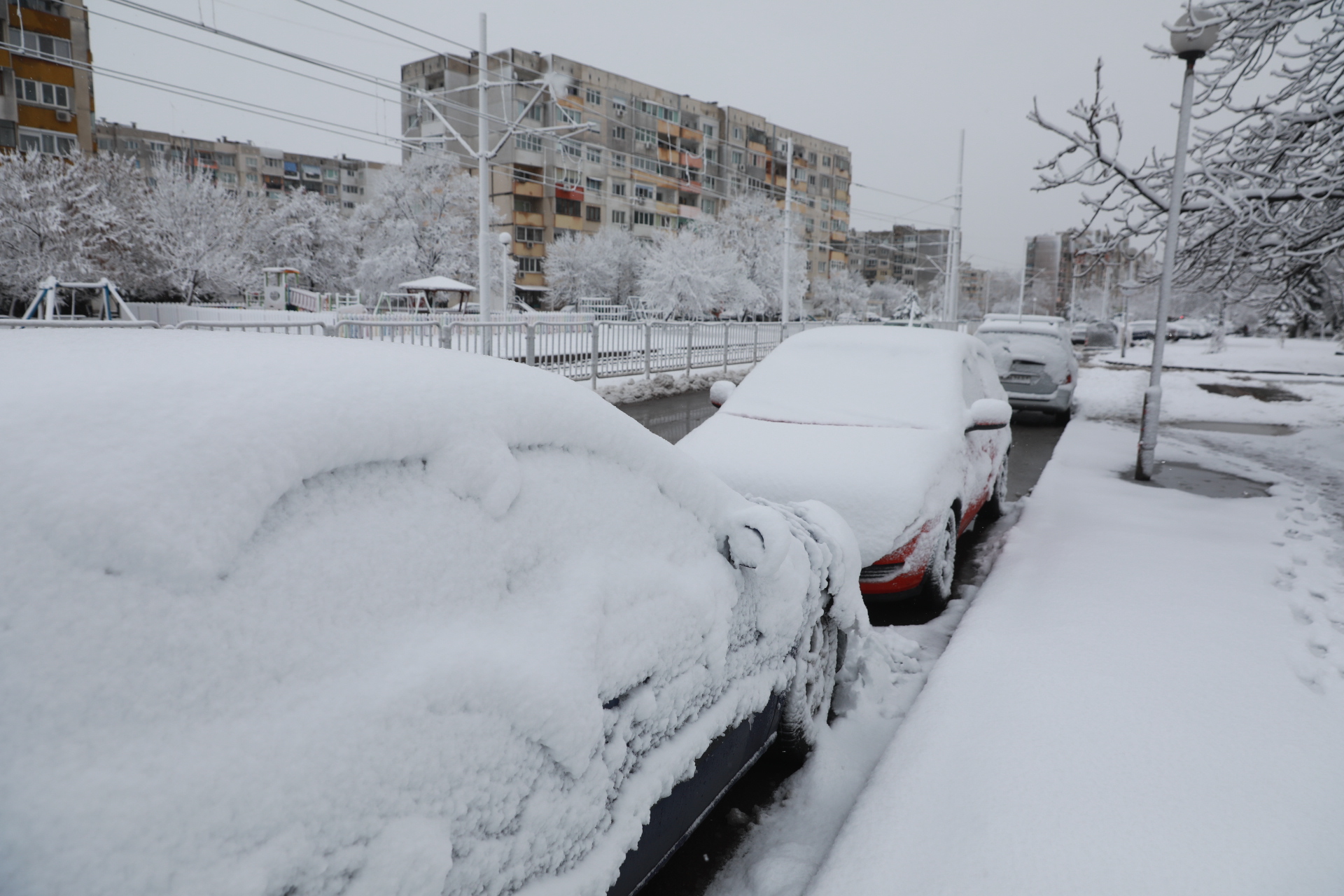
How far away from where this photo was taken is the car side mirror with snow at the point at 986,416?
218 inches

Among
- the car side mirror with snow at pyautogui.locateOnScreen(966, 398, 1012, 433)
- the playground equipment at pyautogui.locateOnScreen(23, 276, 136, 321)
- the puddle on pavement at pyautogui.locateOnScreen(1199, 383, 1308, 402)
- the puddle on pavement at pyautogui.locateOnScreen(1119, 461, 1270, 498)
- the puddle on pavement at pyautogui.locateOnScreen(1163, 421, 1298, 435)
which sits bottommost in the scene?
the puddle on pavement at pyautogui.locateOnScreen(1119, 461, 1270, 498)

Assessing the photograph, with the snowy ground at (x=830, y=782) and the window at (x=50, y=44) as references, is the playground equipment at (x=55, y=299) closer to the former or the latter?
the snowy ground at (x=830, y=782)

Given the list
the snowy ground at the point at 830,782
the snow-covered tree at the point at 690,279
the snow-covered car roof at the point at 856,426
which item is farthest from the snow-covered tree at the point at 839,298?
the snowy ground at the point at 830,782

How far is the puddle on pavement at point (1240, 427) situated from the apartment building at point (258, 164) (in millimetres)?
97749

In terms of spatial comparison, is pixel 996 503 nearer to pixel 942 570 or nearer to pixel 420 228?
pixel 942 570

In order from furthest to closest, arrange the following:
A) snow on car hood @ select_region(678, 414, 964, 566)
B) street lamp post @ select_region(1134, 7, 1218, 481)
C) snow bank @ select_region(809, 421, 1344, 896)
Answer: street lamp post @ select_region(1134, 7, 1218, 481), snow on car hood @ select_region(678, 414, 964, 566), snow bank @ select_region(809, 421, 1344, 896)

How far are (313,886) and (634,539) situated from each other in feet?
3.71

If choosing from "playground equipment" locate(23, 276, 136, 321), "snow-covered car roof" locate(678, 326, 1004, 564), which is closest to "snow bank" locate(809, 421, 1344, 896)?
"snow-covered car roof" locate(678, 326, 1004, 564)

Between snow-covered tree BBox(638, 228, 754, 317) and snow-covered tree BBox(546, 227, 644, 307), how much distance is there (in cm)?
503

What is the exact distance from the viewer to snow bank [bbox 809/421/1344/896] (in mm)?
2516

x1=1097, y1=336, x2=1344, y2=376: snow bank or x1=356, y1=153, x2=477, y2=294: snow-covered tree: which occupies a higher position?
x1=356, y1=153, x2=477, y2=294: snow-covered tree

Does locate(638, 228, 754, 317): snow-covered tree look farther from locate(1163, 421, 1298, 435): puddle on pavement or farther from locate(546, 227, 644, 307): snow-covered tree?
locate(1163, 421, 1298, 435): puddle on pavement

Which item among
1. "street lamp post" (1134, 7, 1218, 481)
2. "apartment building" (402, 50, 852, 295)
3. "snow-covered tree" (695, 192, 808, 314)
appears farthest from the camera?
"apartment building" (402, 50, 852, 295)

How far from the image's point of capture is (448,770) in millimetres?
1517
